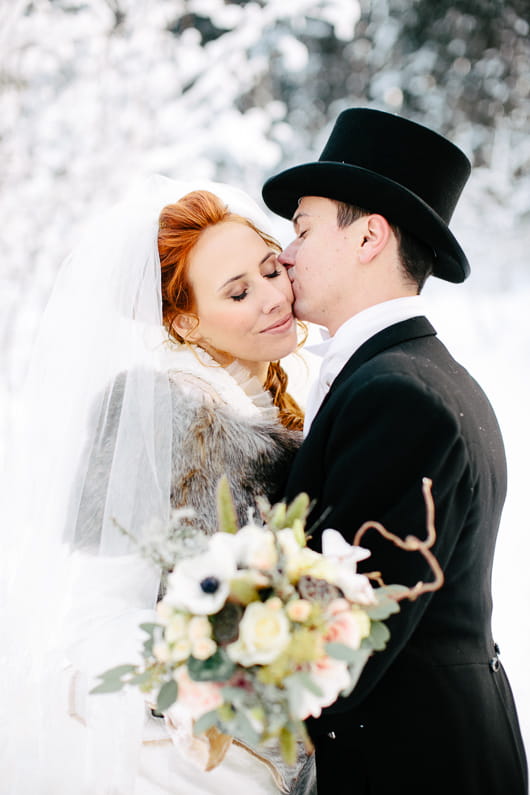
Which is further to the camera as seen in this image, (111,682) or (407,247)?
(407,247)

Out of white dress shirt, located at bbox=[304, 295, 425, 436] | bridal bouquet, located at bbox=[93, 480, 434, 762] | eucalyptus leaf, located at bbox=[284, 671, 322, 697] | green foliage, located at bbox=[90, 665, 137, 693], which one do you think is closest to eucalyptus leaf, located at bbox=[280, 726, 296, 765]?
bridal bouquet, located at bbox=[93, 480, 434, 762]

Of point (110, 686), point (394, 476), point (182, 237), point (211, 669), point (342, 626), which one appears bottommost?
point (110, 686)

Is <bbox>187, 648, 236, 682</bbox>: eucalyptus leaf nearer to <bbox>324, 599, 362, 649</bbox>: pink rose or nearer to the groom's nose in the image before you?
<bbox>324, 599, 362, 649</bbox>: pink rose

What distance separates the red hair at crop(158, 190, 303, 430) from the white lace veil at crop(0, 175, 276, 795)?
66 millimetres

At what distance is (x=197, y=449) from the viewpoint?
206 cm

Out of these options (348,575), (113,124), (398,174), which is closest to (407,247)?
(398,174)

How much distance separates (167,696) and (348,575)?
0.41 meters

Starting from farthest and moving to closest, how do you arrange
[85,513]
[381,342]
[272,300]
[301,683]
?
1. [272,300]
2. [85,513]
3. [381,342]
4. [301,683]

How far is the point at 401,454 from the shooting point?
1.65 meters

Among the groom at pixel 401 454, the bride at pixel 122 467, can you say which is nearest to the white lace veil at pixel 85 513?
the bride at pixel 122 467

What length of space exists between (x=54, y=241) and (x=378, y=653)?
4.39 meters

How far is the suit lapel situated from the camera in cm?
198

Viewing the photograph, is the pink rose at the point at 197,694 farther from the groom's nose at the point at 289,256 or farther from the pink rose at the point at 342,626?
the groom's nose at the point at 289,256

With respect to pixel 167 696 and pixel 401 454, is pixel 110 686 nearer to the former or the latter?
pixel 167 696
